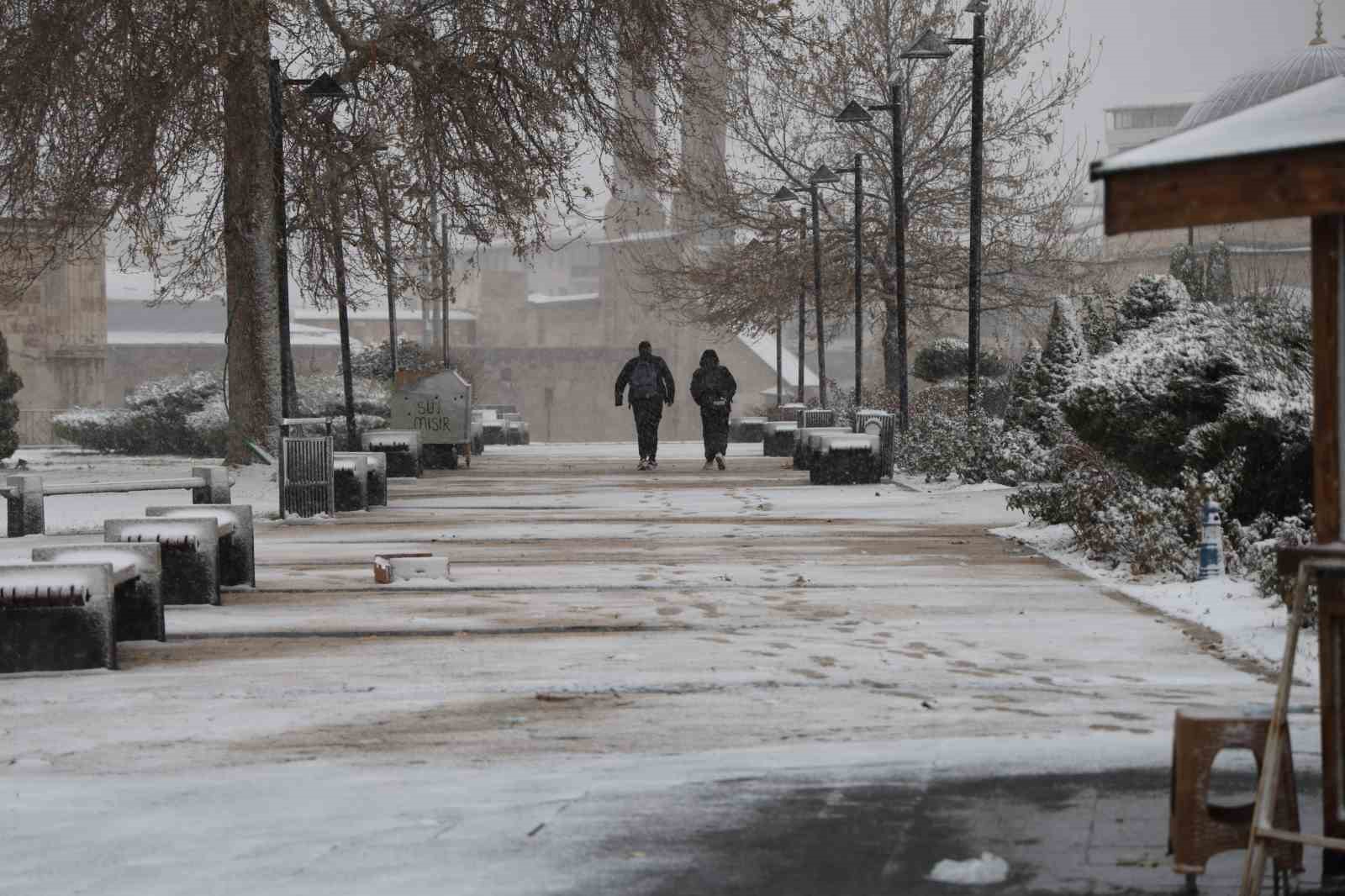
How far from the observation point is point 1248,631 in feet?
33.6

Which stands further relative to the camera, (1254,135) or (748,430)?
(748,430)

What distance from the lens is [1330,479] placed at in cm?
568

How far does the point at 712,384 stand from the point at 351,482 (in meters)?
9.82

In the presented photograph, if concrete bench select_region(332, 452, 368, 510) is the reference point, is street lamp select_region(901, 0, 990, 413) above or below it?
above

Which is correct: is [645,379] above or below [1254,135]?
below

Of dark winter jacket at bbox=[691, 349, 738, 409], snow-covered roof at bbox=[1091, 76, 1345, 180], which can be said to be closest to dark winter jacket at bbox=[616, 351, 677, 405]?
dark winter jacket at bbox=[691, 349, 738, 409]

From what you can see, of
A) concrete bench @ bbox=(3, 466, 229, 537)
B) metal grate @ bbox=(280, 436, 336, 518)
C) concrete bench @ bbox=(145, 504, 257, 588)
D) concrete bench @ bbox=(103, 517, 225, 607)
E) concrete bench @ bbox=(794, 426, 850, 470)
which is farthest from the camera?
concrete bench @ bbox=(794, 426, 850, 470)

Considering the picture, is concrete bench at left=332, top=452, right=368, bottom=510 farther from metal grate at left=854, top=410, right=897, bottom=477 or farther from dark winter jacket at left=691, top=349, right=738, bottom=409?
dark winter jacket at left=691, top=349, right=738, bottom=409

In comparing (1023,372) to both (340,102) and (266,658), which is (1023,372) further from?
(266,658)

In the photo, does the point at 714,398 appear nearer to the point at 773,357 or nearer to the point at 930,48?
the point at 930,48

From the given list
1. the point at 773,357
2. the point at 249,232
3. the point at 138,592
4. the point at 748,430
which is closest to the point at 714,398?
the point at 249,232

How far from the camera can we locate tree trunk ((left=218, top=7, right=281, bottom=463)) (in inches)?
951

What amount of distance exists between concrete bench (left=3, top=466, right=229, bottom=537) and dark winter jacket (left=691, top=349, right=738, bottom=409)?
11945 mm

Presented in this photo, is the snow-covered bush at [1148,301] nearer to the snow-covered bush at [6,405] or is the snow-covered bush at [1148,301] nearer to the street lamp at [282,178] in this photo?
the street lamp at [282,178]
